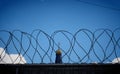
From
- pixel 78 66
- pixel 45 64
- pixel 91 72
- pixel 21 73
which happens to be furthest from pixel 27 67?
pixel 91 72

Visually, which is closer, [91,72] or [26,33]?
[26,33]

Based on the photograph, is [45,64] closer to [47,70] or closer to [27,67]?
[47,70]

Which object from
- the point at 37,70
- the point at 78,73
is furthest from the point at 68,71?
the point at 37,70

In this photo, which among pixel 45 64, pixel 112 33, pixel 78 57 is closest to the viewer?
pixel 78 57

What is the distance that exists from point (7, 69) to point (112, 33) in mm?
4841

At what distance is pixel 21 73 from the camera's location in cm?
642

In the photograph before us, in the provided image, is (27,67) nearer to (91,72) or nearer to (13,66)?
(13,66)

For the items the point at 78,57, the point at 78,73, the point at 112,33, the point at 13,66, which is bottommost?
the point at 78,73

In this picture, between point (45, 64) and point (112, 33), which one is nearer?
point (112, 33)

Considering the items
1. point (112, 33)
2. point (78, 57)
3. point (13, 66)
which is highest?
point (112, 33)

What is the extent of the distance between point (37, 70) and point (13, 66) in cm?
111

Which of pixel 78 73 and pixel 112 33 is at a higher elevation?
pixel 112 33

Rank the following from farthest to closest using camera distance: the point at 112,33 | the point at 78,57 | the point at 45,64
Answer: the point at 45,64 → the point at 112,33 → the point at 78,57

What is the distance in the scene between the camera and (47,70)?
6.45 metres
